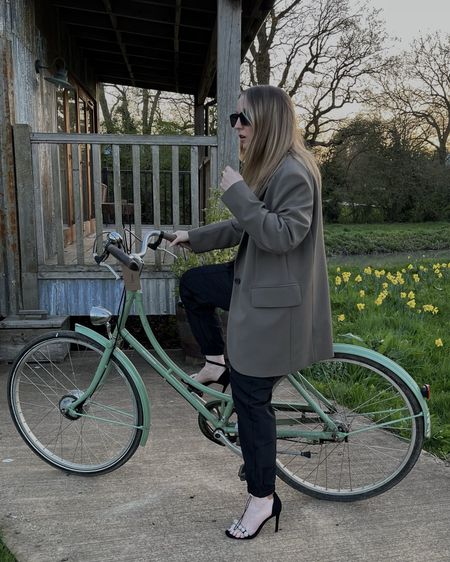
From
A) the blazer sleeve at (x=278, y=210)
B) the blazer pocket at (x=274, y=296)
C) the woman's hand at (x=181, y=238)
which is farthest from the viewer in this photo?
the woman's hand at (x=181, y=238)

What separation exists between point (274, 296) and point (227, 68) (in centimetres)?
307

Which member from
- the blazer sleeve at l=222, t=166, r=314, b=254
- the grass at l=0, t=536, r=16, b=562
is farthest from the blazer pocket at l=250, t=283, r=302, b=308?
the grass at l=0, t=536, r=16, b=562

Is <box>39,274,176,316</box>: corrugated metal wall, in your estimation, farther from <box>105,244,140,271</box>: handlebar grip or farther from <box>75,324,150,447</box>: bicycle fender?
<box>105,244,140,271</box>: handlebar grip

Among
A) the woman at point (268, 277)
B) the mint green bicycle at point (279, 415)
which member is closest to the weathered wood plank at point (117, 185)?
the mint green bicycle at point (279, 415)

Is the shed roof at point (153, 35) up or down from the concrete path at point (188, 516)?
up

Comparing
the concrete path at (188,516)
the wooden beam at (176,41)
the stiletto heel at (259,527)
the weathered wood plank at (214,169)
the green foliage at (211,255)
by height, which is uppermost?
the wooden beam at (176,41)

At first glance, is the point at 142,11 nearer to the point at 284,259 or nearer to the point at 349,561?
the point at 284,259

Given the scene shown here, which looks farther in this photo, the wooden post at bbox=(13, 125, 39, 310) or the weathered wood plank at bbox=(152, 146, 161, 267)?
the weathered wood plank at bbox=(152, 146, 161, 267)

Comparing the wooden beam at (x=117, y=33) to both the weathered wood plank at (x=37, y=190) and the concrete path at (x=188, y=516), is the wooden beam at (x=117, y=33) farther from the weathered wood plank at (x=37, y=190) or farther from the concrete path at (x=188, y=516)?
the concrete path at (x=188, y=516)

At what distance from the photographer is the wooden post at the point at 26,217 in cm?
430

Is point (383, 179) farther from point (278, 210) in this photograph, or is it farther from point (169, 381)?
point (278, 210)

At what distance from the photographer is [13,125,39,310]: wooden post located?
4.30 meters

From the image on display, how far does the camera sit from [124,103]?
19.3 m

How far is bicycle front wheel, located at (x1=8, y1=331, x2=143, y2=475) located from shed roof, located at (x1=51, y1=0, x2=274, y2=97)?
3.71 m
